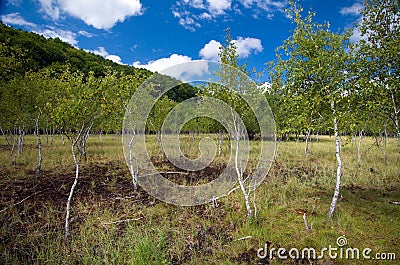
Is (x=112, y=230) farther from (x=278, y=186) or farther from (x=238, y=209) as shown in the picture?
(x=278, y=186)

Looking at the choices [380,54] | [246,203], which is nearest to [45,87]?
[246,203]

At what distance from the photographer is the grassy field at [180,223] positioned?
261 inches

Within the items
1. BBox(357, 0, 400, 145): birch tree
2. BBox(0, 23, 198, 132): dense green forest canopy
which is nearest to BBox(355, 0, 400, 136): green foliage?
BBox(357, 0, 400, 145): birch tree

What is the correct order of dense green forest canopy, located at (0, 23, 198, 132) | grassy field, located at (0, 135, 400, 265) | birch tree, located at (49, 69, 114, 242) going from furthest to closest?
1. dense green forest canopy, located at (0, 23, 198, 132)
2. birch tree, located at (49, 69, 114, 242)
3. grassy field, located at (0, 135, 400, 265)

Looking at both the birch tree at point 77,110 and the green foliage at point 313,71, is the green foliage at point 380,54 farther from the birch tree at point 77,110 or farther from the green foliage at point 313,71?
the birch tree at point 77,110

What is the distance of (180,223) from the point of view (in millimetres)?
8852

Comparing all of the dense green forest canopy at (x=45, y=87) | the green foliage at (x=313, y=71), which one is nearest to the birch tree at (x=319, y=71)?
the green foliage at (x=313, y=71)

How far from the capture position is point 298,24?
28.9ft

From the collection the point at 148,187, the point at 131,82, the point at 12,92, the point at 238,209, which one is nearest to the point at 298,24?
the point at 238,209

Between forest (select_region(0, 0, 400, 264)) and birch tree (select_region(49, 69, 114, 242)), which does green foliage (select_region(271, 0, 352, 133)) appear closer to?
forest (select_region(0, 0, 400, 264))

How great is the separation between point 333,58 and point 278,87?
263cm

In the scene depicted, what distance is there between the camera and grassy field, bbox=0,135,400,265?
6.62m

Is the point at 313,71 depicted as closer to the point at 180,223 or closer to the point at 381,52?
the point at 381,52

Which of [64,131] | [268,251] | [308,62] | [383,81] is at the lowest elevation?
[268,251]
